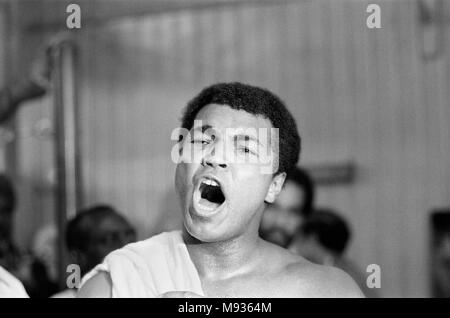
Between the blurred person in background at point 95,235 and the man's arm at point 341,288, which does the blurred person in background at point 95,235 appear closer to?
the blurred person in background at point 95,235

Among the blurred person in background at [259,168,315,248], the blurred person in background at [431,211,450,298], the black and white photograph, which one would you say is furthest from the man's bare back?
the blurred person in background at [431,211,450,298]

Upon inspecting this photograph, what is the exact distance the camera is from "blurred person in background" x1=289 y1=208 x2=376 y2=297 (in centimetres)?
138

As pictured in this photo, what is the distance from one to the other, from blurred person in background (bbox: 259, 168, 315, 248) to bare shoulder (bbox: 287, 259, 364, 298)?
0.54 metres

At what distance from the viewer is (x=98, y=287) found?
98 centimetres

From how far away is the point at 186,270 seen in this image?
0.99 metres

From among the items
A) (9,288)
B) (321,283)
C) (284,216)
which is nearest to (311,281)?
(321,283)

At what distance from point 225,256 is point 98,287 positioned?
0.17 metres

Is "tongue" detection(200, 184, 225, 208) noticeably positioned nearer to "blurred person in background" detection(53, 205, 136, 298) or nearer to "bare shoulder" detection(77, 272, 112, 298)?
"bare shoulder" detection(77, 272, 112, 298)

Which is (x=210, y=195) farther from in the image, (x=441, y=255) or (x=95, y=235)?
(x=441, y=255)

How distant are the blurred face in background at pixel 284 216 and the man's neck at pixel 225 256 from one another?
1.74 ft

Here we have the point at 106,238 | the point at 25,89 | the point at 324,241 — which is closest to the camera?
the point at 106,238

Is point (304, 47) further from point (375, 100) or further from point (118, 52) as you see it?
point (118, 52)
